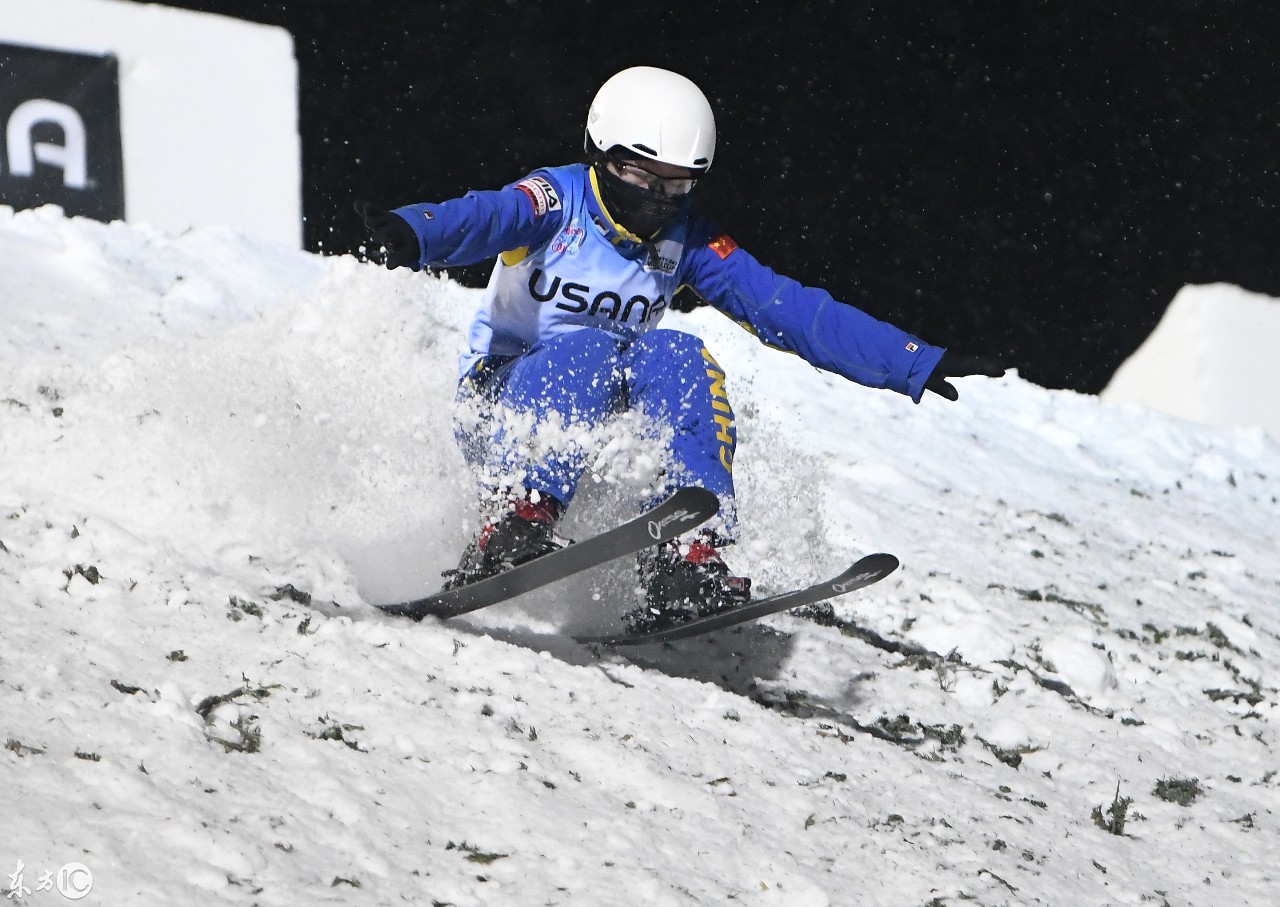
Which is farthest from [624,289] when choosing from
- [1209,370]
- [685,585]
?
[1209,370]

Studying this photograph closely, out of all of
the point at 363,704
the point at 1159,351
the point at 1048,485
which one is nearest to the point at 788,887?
the point at 363,704

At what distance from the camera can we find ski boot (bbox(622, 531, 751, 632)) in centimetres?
292

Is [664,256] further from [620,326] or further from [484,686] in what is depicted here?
[484,686]

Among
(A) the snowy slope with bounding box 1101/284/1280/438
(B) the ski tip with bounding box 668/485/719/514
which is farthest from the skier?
(A) the snowy slope with bounding box 1101/284/1280/438

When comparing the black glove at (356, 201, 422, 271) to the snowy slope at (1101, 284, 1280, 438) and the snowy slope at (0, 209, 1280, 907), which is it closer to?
the snowy slope at (0, 209, 1280, 907)

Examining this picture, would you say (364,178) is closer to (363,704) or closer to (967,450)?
(967,450)

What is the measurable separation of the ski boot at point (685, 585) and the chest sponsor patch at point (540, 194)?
904 mm

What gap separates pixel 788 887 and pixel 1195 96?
6613 millimetres

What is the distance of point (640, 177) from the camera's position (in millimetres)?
3215

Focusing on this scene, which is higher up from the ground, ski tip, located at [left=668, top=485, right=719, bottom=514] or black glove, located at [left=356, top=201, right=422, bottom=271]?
black glove, located at [left=356, top=201, right=422, bottom=271]

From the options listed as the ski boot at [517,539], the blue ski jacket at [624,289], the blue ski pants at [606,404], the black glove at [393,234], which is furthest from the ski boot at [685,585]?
the black glove at [393,234]

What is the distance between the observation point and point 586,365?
2.97 m

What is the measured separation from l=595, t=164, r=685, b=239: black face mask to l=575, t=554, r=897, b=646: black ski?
1.01 m

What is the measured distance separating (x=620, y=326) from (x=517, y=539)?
2.44 ft
